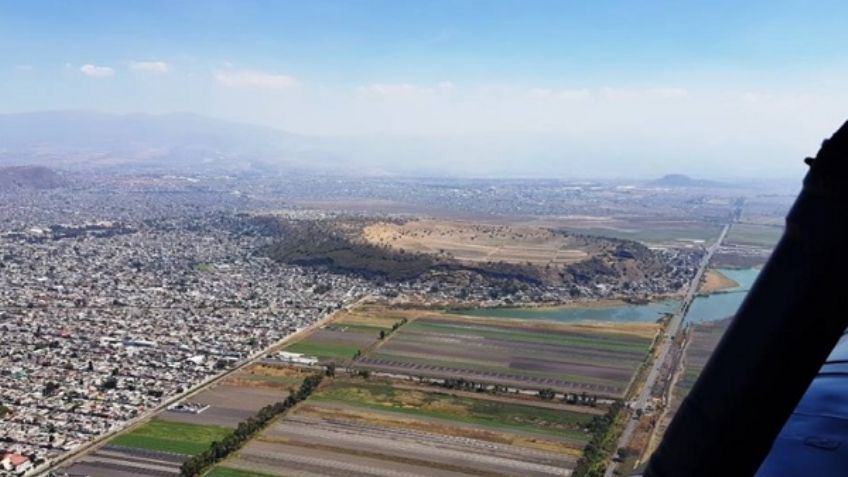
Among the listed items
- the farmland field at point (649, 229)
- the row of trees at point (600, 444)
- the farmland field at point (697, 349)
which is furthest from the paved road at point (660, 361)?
the farmland field at point (649, 229)

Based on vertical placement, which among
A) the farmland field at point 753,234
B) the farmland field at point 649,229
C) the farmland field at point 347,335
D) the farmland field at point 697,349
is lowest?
the farmland field at point 347,335

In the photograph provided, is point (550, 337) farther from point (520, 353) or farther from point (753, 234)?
point (753, 234)

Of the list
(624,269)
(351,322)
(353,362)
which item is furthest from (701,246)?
(353,362)

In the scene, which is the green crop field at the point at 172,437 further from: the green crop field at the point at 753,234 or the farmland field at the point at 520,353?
the green crop field at the point at 753,234

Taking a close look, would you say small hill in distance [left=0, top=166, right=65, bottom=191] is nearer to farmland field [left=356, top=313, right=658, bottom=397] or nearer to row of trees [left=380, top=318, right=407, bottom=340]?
row of trees [left=380, top=318, right=407, bottom=340]

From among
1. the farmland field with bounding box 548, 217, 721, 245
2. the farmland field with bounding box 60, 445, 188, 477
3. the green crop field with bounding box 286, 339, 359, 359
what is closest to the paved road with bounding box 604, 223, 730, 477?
the farmland field with bounding box 60, 445, 188, 477
